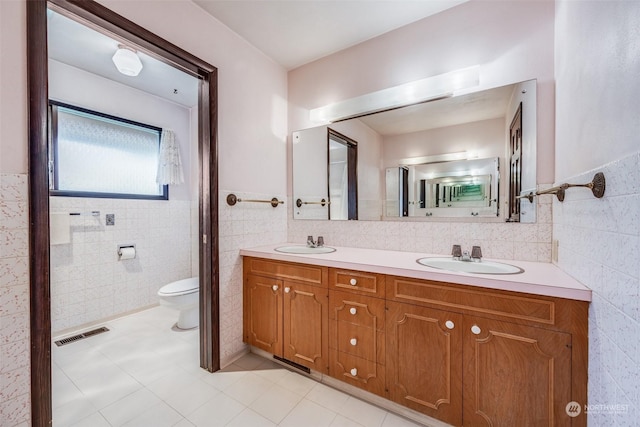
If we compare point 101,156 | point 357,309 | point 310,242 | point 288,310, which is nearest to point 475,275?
point 357,309

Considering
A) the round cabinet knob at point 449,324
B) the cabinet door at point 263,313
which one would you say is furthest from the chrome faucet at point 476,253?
the cabinet door at point 263,313

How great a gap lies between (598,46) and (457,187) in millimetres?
904

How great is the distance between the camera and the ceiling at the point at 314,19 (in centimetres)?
167

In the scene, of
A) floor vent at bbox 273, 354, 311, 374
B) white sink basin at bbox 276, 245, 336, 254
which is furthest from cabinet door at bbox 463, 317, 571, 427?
white sink basin at bbox 276, 245, 336, 254

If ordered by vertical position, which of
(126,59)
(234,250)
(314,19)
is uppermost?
(314,19)

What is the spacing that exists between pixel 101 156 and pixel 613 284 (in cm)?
378

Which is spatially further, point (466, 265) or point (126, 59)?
point (126, 59)

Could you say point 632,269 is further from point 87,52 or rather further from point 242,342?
point 87,52

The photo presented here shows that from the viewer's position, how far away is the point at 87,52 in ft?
7.01

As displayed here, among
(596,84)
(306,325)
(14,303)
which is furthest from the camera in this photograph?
(306,325)

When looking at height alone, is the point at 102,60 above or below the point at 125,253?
above

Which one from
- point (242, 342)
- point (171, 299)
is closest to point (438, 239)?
point (242, 342)

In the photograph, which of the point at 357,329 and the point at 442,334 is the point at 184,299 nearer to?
the point at 357,329

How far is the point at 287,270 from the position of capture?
1.77 metres
